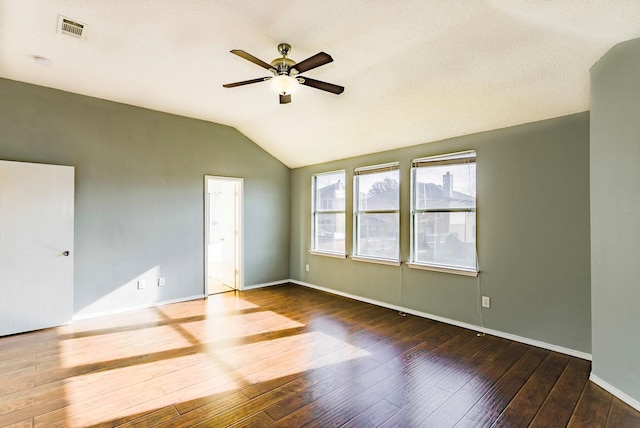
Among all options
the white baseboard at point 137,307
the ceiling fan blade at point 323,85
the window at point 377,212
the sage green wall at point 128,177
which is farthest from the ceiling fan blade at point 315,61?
the white baseboard at point 137,307

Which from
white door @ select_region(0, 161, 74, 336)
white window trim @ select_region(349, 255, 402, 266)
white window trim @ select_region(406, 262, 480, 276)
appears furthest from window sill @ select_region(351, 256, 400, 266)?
white door @ select_region(0, 161, 74, 336)

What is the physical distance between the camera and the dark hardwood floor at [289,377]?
6.92ft

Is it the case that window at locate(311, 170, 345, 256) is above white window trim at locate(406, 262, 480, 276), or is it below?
above

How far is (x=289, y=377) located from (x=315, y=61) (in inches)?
99.7

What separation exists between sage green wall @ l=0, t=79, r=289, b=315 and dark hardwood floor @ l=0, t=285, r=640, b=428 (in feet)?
2.56

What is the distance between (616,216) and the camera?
7.77 ft

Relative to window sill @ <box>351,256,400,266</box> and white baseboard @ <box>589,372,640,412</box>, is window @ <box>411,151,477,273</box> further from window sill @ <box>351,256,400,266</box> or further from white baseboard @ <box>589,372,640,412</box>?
white baseboard @ <box>589,372,640,412</box>

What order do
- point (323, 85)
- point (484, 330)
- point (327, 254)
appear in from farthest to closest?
point (327, 254), point (484, 330), point (323, 85)

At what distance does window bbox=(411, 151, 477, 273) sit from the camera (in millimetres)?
3781

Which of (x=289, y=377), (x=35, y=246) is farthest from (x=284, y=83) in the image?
(x=35, y=246)

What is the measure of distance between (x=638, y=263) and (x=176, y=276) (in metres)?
5.21

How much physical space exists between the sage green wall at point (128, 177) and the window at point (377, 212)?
6.56 feet

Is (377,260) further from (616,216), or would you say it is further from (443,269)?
(616,216)

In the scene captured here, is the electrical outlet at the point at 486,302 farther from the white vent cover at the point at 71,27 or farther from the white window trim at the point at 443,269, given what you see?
the white vent cover at the point at 71,27
